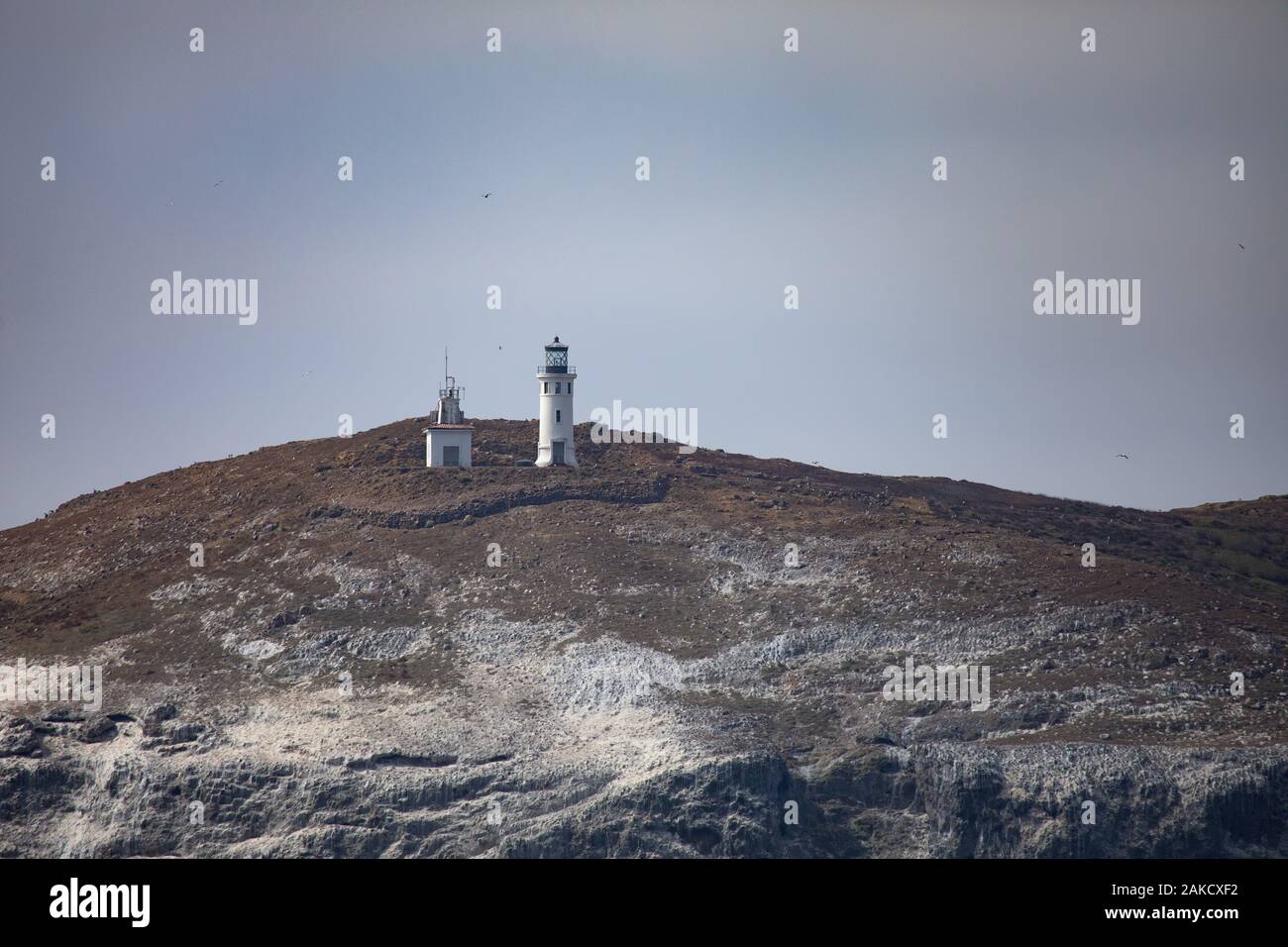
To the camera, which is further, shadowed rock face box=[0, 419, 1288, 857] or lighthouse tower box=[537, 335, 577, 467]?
lighthouse tower box=[537, 335, 577, 467]

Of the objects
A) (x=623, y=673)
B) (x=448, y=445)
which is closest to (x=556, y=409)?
(x=448, y=445)

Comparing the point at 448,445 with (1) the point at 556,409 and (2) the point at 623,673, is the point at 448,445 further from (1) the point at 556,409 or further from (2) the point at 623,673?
(2) the point at 623,673

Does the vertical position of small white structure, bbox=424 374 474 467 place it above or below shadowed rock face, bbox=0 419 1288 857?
above

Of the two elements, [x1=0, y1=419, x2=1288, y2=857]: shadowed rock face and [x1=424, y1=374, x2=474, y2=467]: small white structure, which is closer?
[x1=0, y1=419, x2=1288, y2=857]: shadowed rock face

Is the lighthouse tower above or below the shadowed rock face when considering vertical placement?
above

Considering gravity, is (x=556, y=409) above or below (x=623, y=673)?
above
